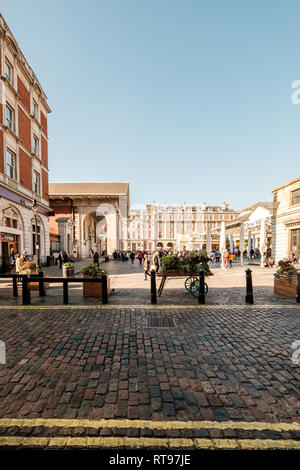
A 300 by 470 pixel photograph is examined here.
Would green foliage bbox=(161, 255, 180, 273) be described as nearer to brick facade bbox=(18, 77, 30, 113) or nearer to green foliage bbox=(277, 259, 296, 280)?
green foliage bbox=(277, 259, 296, 280)

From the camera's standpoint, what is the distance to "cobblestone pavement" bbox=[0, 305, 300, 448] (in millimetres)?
1854

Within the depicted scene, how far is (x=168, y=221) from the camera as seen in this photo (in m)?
73.5

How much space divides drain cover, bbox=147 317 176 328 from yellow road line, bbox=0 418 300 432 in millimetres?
2301

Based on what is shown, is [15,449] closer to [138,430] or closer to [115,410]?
[115,410]

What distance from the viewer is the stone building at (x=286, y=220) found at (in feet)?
50.5

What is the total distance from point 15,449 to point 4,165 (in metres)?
16.2

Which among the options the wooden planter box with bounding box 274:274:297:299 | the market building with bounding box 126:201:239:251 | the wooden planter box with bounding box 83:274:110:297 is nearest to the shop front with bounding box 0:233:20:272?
the wooden planter box with bounding box 83:274:110:297

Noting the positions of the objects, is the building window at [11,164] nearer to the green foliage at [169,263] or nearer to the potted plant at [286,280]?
the green foliage at [169,263]

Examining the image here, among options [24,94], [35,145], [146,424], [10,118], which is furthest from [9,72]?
[146,424]

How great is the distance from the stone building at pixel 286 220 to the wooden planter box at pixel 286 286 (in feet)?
35.5

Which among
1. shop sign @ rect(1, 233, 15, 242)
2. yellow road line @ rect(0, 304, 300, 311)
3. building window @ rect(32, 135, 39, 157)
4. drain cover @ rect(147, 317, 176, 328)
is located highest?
building window @ rect(32, 135, 39, 157)

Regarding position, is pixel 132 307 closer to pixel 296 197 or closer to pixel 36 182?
pixel 296 197

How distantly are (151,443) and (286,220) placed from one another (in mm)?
18680

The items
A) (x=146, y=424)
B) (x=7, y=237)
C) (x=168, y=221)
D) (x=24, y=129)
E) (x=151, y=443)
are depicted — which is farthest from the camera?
(x=168, y=221)
